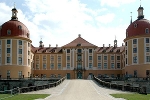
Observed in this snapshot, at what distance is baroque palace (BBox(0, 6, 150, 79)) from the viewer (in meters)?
57.4

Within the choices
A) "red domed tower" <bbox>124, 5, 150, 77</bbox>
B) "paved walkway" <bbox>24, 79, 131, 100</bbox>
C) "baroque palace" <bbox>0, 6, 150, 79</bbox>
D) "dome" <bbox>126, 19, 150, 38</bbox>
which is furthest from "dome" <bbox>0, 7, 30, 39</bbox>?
"paved walkway" <bbox>24, 79, 131, 100</bbox>

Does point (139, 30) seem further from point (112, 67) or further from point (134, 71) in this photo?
point (112, 67)

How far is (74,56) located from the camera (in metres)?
69.9

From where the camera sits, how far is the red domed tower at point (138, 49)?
56.2 meters

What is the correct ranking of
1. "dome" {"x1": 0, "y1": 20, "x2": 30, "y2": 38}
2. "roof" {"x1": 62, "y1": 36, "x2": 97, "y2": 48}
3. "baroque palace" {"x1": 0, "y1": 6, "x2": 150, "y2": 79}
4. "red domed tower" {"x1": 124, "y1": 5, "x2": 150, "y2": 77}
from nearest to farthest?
Result: "red domed tower" {"x1": 124, "y1": 5, "x2": 150, "y2": 77}
"baroque palace" {"x1": 0, "y1": 6, "x2": 150, "y2": 79}
"dome" {"x1": 0, "y1": 20, "x2": 30, "y2": 38}
"roof" {"x1": 62, "y1": 36, "x2": 97, "y2": 48}

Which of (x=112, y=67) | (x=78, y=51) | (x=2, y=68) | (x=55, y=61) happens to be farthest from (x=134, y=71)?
(x=2, y=68)

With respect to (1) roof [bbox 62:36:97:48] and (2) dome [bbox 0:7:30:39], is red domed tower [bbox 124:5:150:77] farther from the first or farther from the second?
(2) dome [bbox 0:7:30:39]

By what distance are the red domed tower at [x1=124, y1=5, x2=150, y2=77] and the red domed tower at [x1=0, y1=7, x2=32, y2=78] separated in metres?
22.8

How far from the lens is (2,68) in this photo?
58.7 meters

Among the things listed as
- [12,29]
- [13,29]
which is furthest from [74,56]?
[12,29]

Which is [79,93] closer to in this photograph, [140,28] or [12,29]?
[140,28]

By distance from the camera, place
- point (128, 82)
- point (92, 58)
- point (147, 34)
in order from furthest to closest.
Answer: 1. point (92, 58)
2. point (147, 34)
3. point (128, 82)

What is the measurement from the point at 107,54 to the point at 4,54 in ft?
86.3

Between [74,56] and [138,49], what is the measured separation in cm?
1843
